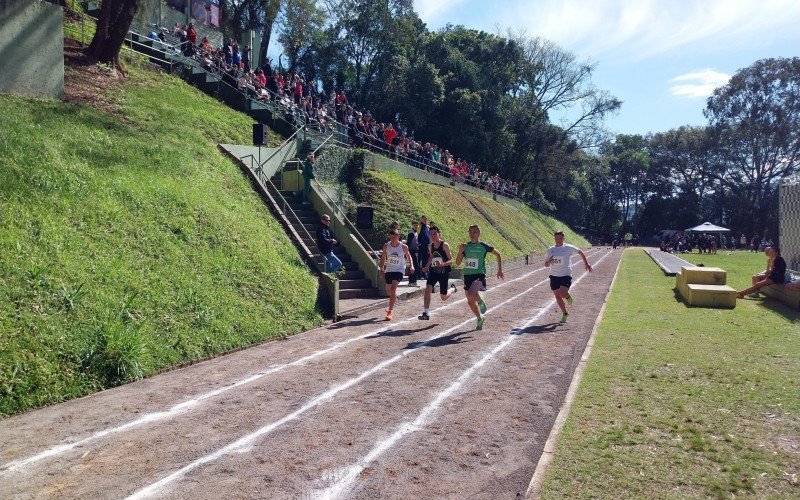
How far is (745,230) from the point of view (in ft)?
249

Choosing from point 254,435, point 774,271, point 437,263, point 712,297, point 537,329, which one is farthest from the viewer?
point 774,271

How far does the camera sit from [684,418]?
236 inches

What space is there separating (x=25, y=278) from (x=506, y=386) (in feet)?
21.0

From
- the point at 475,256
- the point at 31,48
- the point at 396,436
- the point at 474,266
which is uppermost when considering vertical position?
the point at 31,48

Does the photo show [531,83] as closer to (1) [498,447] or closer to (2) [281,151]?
(2) [281,151]

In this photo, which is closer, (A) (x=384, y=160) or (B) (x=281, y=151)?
(B) (x=281, y=151)

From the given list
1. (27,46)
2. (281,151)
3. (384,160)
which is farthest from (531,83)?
(27,46)

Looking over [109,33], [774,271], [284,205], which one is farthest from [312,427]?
[109,33]

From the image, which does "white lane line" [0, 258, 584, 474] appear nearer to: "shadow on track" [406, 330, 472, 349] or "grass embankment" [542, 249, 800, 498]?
"shadow on track" [406, 330, 472, 349]

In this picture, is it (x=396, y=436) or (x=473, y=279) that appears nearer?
(x=396, y=436)

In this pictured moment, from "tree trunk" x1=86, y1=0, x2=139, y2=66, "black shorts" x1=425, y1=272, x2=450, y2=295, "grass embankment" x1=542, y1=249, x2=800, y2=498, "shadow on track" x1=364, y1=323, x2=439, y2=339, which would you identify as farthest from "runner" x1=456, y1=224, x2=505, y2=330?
"tree trunk" x1=86, y1=0, x2=139, y2=66

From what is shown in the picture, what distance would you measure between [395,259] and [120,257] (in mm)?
5656

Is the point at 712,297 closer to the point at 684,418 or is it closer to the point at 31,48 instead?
the point at 684,418

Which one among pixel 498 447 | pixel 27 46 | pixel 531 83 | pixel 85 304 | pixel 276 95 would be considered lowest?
pixel 498 447
